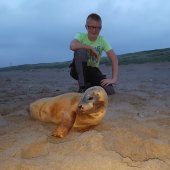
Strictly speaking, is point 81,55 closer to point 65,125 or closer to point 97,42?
point 97,42

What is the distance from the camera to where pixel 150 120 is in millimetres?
3631

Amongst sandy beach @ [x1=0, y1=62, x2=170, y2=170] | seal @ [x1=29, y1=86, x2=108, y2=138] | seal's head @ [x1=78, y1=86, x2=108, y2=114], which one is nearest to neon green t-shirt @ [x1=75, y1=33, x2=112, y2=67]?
sandy beach @ [x1=0, y1=62, x2=170, y2=170]

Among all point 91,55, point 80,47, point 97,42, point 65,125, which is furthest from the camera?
point 91,55

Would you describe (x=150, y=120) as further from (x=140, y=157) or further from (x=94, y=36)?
(x=94, y=36)

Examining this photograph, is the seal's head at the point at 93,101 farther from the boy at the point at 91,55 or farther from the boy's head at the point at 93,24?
the boy's head at the point at 93,24

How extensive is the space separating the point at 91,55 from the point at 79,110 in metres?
1.97

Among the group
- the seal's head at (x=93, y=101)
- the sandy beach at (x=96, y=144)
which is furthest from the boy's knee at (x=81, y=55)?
the seal's head at (x=93, y=101)

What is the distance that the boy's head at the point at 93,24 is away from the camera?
4570mm

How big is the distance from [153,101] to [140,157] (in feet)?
6.90

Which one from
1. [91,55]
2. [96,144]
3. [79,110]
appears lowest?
[96,144]

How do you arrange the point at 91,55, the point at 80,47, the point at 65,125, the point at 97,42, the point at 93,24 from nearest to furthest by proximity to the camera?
the point at 65,125
the point at 93,24
the point at 80,47
the point at 97,42
the point at 91,55

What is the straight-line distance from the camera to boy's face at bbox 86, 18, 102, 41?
4.58 metres

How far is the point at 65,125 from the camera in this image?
307 centimetres

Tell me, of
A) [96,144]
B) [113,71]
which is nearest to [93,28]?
[113,71]
